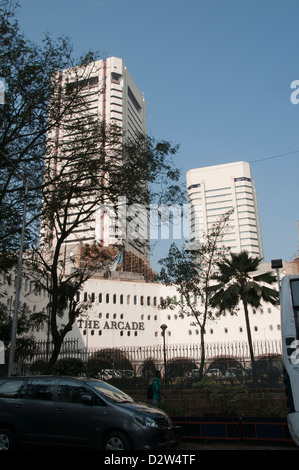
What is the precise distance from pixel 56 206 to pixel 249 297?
642 inches

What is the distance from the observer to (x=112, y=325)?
6284 centimetres

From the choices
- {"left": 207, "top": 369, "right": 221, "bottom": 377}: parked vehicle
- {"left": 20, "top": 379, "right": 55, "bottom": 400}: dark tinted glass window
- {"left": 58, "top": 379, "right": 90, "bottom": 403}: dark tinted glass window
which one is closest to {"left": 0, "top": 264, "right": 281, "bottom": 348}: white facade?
{"left": 207, "top": 369, "right": 221, "bottom": 377}: parked vehicle

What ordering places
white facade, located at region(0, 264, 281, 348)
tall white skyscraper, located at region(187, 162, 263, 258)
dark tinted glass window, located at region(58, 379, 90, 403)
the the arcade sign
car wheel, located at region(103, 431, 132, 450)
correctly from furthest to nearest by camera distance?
tall white skyscraper, located at region(187, 162, 263, 258) < white facade, located at region(0, 264, 281, 348) < the the arcade sign < dark tinted glass window, located at region(58, 379, 90, 403) < car wheel, located at region(103, 431, 132, 450)

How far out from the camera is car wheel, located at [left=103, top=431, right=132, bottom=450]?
7281 millimetres

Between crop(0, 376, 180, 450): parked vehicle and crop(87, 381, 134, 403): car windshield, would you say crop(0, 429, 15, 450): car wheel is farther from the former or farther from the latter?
crop(87, 381, 134, 403): car windshield

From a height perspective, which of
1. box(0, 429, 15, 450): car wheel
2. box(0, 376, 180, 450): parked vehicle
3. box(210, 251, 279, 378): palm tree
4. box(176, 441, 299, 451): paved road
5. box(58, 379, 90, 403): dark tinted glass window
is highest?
box(210, 251, 279, 378): palm tree

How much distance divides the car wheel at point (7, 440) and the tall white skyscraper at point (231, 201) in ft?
532

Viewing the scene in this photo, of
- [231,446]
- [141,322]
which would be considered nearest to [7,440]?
[231,446]

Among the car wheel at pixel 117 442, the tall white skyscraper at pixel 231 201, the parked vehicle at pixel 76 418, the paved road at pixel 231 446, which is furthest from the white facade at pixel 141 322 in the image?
the tall white skyscraper at pixel 231 201

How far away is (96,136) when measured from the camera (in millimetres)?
17062

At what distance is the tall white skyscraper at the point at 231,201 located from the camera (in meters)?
170

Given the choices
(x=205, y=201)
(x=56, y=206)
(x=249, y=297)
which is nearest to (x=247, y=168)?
(x=205, y=201)

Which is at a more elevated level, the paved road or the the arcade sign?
the the arcade sign

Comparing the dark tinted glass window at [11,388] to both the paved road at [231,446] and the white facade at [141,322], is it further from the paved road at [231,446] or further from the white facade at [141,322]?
the white facade at [141,322]
